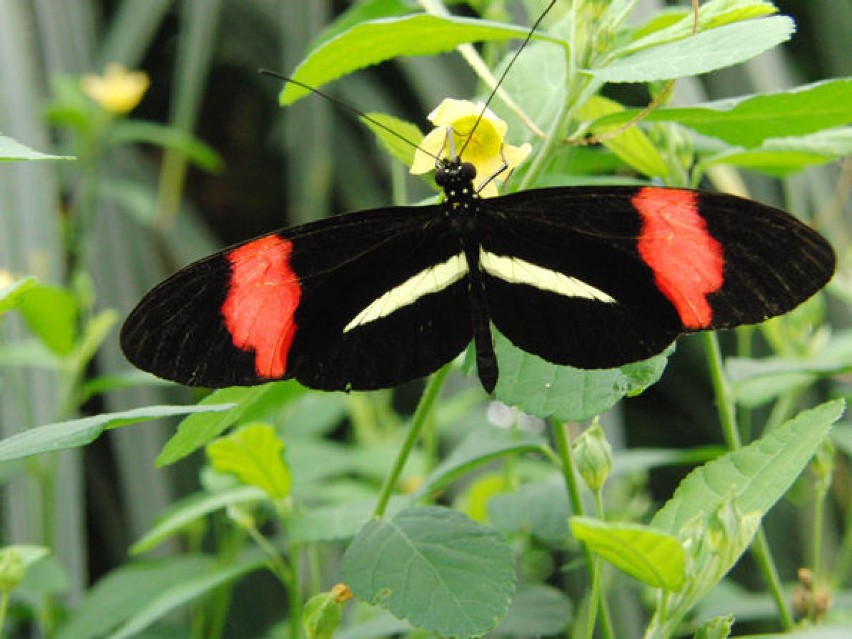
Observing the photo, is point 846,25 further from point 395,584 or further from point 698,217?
point 395,584

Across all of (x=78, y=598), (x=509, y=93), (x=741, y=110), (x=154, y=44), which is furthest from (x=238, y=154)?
(x=741, y=110)

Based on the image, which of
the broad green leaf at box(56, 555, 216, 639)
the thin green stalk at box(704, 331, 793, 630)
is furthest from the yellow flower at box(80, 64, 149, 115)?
the thin green stalk at box(704, 331, 793, 630)

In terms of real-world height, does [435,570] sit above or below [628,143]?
below

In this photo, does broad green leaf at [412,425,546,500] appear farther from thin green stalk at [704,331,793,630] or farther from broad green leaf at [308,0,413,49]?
broad green leaf at [308,0,413,49]

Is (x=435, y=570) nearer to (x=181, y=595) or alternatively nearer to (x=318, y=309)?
(x=318, y=309)

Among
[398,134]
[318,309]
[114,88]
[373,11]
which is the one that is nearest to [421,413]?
[318,309]
